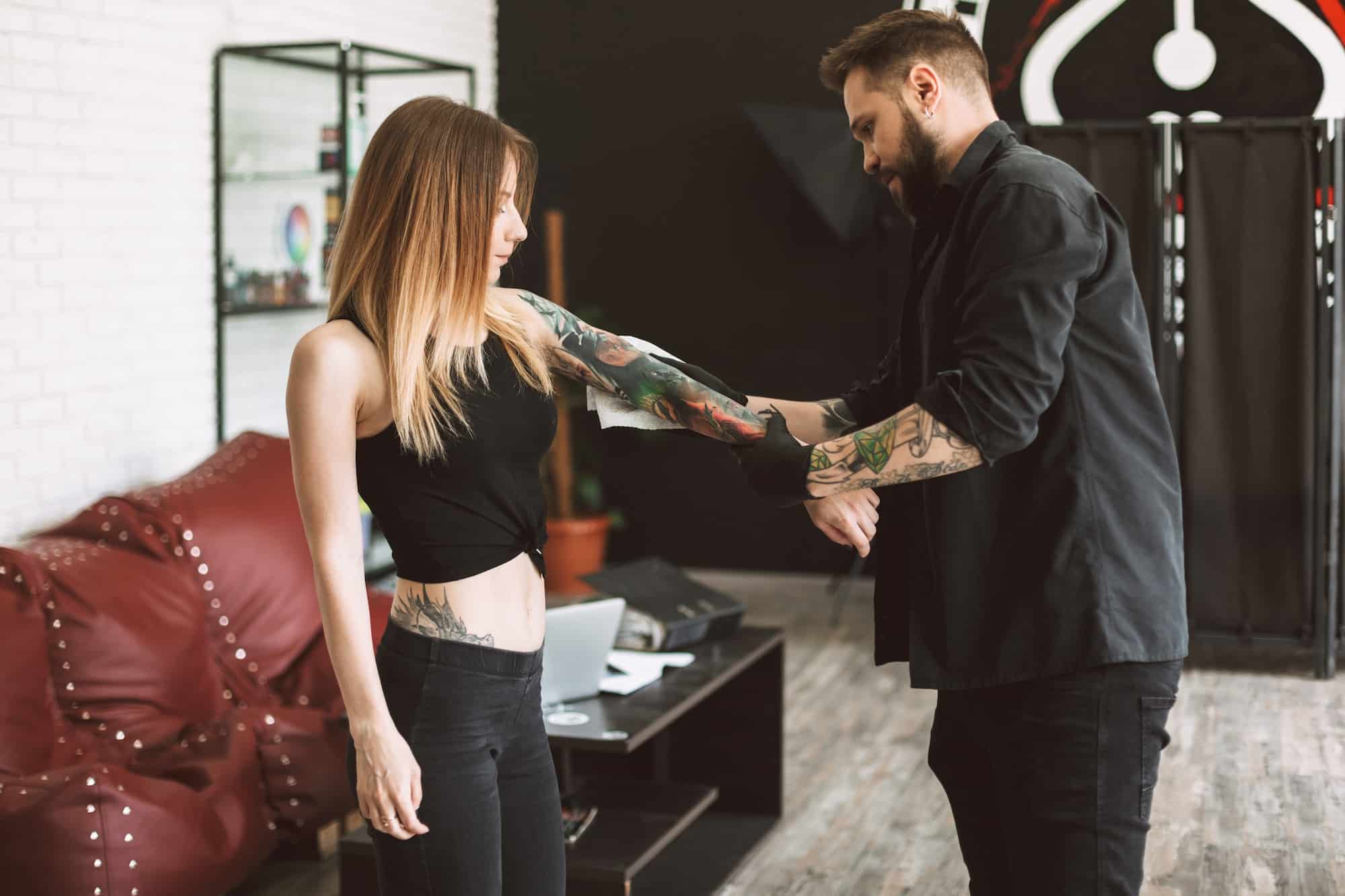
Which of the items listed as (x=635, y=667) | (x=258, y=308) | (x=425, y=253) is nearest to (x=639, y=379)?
(x=425, y=253)

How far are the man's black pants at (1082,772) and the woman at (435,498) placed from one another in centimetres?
58

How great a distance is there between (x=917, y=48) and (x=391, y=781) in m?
1.11

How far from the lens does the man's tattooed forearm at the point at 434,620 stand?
5.48ft

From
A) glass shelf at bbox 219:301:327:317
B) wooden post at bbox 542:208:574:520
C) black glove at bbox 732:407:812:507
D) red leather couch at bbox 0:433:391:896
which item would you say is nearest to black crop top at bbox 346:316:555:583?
black glove at bbox 732:407:812:507

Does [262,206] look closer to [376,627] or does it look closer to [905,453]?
[376,627]

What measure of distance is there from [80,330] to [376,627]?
1262 millimetres

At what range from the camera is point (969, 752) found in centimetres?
185

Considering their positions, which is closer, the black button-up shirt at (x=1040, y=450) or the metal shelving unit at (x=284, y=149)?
the black button-up shirt at (x=1040, y=450)

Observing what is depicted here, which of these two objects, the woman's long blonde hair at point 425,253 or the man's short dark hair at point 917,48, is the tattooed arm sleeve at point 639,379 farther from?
the man's short dark hair at point 917,48

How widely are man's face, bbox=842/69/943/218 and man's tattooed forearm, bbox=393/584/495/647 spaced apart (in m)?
0.77

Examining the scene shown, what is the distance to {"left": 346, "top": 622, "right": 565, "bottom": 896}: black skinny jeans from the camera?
163 cm

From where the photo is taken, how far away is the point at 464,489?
1.68 metres

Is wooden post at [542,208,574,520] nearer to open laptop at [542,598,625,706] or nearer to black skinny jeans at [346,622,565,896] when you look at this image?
open laptop at [542,598,625,706]

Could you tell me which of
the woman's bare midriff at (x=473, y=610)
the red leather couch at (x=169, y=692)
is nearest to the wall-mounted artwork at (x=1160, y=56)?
the red leather couch at (x=169, y=692)
